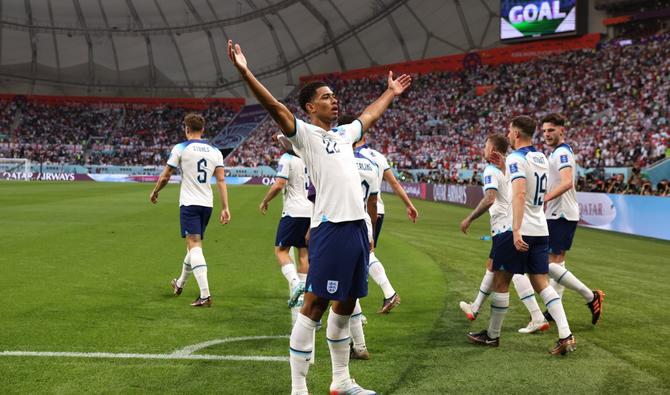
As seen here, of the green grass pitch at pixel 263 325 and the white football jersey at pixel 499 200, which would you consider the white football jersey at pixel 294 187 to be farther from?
the white football jersey at pixel 499 200

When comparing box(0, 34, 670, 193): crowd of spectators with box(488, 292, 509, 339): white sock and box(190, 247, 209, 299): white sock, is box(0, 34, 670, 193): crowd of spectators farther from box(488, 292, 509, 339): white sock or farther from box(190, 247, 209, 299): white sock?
box(190, 247, 209, 299): white sock

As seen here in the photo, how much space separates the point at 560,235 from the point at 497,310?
2128mm

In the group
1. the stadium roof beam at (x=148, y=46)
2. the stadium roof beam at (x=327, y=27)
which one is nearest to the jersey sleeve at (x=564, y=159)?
the stadium roof beam at (x=327, y=27)

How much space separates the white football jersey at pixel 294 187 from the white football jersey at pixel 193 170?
121 centimetres

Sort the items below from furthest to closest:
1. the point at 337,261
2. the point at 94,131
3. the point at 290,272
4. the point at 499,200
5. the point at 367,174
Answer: the point at 94,131 → the point at 290,272 → the point at 499,200 → the point at 367,174 → the point at 337,261

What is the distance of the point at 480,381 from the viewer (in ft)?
16.1

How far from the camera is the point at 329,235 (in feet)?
13.5

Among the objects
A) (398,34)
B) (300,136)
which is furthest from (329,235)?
(398,34)

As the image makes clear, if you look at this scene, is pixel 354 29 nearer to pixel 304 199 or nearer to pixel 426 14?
pixel 426 14

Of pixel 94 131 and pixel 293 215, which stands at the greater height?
pixel 94 131

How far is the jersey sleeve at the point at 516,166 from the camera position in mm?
5744

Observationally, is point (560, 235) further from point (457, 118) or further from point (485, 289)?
point (457, 118)

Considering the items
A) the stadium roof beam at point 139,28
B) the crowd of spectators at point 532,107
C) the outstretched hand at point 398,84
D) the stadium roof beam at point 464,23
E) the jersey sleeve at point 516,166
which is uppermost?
Answer: the stadium roof beam at point 139,28

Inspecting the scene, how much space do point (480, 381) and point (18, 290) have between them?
256 inches
